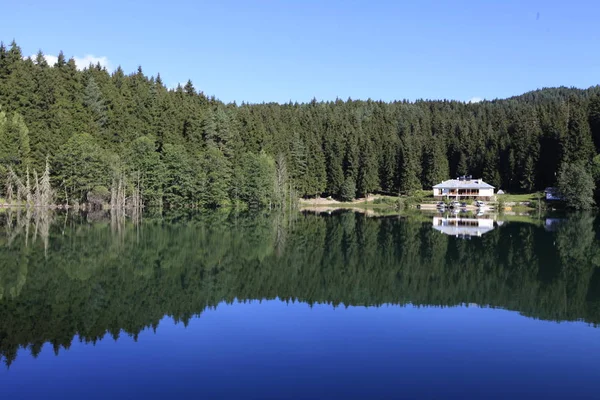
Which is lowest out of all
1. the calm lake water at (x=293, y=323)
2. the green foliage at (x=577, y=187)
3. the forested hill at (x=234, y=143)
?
the calm lake water at (x=293, y=323)

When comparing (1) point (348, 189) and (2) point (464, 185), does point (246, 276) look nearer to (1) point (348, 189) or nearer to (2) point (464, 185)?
(1) point (348, 189)

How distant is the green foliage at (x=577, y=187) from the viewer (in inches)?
2923

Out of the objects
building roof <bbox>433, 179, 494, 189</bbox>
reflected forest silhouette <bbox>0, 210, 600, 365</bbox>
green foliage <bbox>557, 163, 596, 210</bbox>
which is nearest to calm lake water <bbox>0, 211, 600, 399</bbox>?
reflected forest silhouette <bbox>0, 210, 600, 365</bbox>

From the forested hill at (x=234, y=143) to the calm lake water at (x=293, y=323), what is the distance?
43420 mm

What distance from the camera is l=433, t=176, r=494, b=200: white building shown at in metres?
91.9

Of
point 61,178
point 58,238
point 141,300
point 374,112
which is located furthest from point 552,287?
point 374,112

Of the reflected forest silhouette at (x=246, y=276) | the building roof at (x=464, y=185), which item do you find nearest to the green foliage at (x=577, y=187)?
the building roof at (x=464, y=185)

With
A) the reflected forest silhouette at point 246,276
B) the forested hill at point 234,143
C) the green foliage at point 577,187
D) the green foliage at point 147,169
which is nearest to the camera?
the reflected forest silhouette at point 246,276

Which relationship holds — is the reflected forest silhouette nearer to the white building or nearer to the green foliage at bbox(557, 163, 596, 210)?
the green foliage at bbox(557, 163, 596, 210)

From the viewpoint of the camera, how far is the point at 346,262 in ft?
83.0

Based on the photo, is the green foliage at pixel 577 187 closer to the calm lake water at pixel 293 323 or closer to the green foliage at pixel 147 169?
the calm lake water at pixel 293 323

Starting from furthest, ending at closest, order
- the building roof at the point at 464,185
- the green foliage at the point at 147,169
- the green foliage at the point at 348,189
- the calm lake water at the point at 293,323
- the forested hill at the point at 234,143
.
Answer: the green foliage at the point at 348,189
the building roof at the point at 464,185
the green foliage at the point at 147,169
the forested hill at the point at 234,143
the calm lake water at the point at 293,323

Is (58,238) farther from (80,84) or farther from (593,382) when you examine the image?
(80,84)

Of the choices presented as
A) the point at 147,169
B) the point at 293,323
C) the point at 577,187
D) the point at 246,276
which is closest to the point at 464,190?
the point at 577,187
